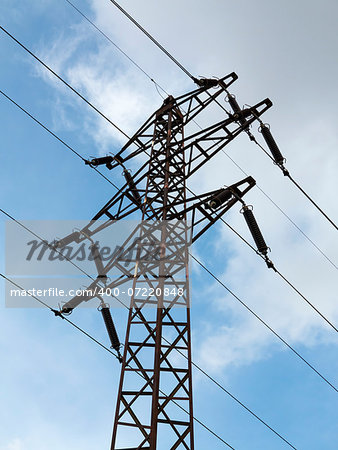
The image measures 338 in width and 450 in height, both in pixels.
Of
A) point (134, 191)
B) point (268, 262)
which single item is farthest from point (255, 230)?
point (134, 191)

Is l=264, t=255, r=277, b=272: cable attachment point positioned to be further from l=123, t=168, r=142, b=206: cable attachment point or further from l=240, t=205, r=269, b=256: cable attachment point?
l=123, t=168, r=142, b=206: cable attachment point

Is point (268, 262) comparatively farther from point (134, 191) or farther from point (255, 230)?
point (134, 191)

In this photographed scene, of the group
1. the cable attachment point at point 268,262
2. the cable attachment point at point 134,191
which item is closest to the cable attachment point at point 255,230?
the cable attachment point at point 268,262

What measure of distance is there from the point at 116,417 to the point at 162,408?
99 centimetres

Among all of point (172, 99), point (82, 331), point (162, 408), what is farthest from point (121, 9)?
point (162, 408)

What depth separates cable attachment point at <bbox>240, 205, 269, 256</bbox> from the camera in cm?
1090

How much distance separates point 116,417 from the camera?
876 centimetres

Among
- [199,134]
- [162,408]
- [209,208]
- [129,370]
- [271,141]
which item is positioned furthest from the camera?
[271,141]

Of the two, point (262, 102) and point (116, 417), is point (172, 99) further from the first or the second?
point (116, 417)

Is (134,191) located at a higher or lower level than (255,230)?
higher

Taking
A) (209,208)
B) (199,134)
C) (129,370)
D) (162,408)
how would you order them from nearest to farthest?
1. (162,408)
2. (129,370)
3. (209,208)
4. (199,134)

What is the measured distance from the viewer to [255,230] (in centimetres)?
1108

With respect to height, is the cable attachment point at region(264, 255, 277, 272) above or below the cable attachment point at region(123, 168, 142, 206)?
below

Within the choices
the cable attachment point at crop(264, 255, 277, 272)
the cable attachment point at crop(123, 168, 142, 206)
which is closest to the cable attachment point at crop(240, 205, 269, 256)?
the cable attachment point at crop(264, 255, 277, 272)
